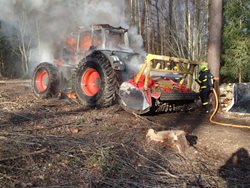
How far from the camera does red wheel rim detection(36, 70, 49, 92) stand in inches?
402

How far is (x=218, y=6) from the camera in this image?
29.1ft

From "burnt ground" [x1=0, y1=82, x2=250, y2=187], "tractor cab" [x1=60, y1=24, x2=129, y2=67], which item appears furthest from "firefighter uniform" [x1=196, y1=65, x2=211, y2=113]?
"tractor cab" [x1=60, y1=24, x2=129, y2=67]

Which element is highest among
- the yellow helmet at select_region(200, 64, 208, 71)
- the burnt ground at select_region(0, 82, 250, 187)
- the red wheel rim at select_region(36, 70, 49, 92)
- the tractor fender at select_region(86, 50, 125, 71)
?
the tractor fender at select_region(86, 50, 125, 71)

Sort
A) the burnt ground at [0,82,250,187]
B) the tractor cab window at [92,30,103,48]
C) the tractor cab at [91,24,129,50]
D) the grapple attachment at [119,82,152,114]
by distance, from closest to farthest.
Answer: the burnt ground at [0,82,250,187] → the grapple attachment at [119,82,152,114] → the tractor cab at [91,24,129,50] → the tractor cab window at [92,30,103,48]

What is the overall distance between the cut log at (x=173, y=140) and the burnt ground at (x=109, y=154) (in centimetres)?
11

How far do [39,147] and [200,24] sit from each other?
1408 cm

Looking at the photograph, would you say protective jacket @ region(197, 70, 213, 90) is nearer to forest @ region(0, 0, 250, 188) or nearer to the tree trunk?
forest @ region(0, 0, 250, 188)

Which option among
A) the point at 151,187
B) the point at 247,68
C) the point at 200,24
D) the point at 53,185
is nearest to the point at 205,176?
the point at 151,187

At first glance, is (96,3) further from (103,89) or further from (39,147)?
(39,147)

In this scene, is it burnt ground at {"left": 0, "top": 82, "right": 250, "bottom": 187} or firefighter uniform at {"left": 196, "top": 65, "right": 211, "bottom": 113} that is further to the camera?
firefighter uniform at {"left": 196, "top": 65, "right": 211, "bottom": 113}

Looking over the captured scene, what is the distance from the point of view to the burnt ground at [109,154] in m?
3.89

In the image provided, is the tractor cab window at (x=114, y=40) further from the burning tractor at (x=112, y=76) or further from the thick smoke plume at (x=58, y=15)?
the thick smoke plume at (x=58, y=15)

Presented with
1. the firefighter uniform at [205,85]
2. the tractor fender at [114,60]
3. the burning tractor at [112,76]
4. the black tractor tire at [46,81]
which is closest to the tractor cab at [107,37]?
the burning tractor at [112,76]

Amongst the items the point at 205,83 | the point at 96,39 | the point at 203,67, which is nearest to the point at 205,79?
the point at 205,83
